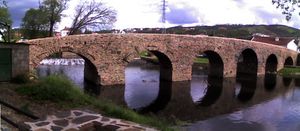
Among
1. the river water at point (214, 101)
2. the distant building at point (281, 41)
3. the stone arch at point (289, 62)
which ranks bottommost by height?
the river water at point (214, 101)

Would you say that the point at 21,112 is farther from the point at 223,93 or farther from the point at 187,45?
the point at 187,45

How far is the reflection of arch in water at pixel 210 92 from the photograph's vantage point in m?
22.4

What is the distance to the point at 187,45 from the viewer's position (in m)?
30.1

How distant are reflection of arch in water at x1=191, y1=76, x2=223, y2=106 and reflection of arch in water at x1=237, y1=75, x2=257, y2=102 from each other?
1431mm

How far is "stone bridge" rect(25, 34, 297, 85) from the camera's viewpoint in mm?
23453

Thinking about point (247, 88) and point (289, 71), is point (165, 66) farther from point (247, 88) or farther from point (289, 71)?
point (289, 71)

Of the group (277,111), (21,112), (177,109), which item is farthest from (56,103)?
(277,111)

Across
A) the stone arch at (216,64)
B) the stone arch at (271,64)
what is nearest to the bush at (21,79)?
the stone arch at (216,64)

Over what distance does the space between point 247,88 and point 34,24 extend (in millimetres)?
29856

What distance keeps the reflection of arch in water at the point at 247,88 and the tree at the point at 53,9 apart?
2227cm

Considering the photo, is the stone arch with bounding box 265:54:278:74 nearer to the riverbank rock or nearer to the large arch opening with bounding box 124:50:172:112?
the large arch opening with bounding box 124:50:172:112

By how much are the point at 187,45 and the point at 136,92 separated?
7.78m

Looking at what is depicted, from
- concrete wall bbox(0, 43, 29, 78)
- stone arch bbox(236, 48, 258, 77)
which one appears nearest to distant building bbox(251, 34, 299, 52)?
stone arch bbox(236, 48, 258, 77)

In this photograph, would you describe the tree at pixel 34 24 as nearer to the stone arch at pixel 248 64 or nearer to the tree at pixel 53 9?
the tree at pixel 53 9
